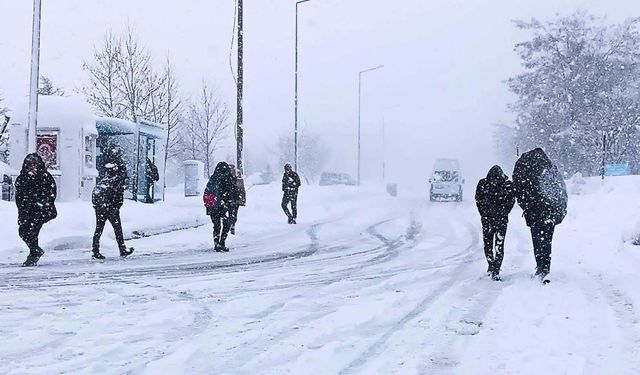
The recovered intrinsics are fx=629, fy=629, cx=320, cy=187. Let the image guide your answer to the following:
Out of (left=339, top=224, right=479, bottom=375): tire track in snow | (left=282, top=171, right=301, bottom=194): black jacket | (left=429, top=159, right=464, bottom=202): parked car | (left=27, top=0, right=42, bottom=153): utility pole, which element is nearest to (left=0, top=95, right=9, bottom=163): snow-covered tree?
(left=27, top=0, right=42, bottom=153): utility pole

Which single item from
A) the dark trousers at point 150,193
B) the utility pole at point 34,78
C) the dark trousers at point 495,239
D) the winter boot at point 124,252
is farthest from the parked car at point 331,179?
the dark trousers at point 495,239

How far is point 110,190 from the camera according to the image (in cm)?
1045

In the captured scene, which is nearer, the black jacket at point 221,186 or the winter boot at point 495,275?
the winter boot at point 495,275

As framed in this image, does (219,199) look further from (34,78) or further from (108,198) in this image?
(34,78)

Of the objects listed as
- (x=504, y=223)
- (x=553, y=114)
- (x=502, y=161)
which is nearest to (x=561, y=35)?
(x=553, y=114)

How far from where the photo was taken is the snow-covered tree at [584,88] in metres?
39.0

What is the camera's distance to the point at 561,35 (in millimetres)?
40812

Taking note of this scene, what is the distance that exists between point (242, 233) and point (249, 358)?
439 inches

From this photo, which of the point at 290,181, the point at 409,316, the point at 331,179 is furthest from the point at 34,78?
the point at 331,179

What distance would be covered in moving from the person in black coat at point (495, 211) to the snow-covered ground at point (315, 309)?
1.10ft

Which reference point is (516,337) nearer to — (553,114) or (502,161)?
(553,114)

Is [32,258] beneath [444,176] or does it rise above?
beneath

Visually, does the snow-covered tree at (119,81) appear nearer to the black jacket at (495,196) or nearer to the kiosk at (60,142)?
the kiosk at (60,142)

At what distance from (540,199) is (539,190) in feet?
0.40
